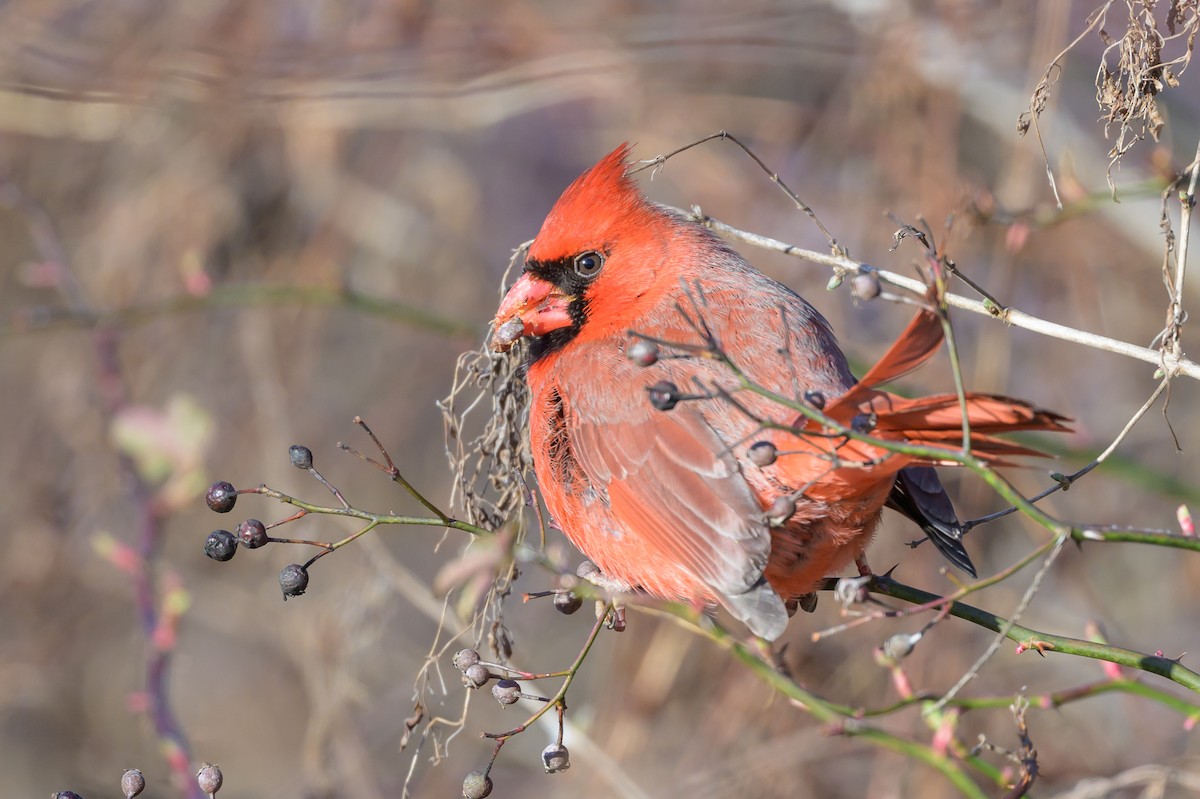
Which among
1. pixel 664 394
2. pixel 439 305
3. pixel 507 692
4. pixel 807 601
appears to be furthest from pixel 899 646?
pixel 439 305

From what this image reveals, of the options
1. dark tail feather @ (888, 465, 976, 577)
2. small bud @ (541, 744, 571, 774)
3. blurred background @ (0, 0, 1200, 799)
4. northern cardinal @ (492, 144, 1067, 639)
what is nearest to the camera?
small bud @ (541, 744, 571, 774)

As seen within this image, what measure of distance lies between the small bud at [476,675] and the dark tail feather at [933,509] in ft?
3.47

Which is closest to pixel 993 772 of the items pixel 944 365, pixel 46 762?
pixel 944 365

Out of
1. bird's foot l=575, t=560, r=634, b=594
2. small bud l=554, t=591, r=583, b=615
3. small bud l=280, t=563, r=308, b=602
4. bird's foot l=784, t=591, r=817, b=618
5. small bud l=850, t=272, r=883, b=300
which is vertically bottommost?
bird's foot l=784, t=591, r=817, b=618

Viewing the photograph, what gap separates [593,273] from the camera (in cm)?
276

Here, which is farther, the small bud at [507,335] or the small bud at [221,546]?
the small bud at [507,335]

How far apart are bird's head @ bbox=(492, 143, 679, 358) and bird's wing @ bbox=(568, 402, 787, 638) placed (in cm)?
28

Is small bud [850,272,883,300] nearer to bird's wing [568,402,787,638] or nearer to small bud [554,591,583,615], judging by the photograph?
bird's wing [568,402,787,638]

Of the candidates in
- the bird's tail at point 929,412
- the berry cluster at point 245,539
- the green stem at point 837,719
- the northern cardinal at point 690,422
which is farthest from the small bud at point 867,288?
the berry cluster at point 245,539

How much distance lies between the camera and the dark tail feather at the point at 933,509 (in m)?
2.43

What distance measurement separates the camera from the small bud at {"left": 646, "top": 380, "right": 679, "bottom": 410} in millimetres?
1622

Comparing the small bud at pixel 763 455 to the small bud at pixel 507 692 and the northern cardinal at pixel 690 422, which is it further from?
the small bud at pixel 507 692

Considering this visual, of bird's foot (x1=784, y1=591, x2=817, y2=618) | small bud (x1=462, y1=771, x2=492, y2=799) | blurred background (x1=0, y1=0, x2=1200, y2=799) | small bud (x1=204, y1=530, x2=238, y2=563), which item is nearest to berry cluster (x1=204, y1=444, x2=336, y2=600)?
small bud (x1=204, y1=530, x2=238, y2=563)

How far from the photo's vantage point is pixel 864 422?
6.28ft
